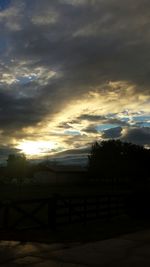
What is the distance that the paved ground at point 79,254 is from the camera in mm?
10414

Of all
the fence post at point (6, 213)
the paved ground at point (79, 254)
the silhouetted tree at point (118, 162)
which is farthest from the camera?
the silhouetted tree at point (118, 162)

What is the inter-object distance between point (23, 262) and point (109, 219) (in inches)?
445

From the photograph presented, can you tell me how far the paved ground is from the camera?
1041cm

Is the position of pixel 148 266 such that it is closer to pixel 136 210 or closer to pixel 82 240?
pixel 82 240

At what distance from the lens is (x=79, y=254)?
1173 centimetres

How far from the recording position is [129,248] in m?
12.9

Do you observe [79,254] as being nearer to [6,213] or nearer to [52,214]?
[6,213]

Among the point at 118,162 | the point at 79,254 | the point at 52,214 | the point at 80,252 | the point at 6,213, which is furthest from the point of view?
the point at 118,162

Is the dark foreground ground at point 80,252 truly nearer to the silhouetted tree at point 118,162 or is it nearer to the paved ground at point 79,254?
the paved ground at point 79,254

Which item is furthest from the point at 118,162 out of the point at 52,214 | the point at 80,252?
the point at 80,252

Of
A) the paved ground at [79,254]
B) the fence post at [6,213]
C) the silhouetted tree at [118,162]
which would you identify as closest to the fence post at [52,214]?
the fence post at [6,213]

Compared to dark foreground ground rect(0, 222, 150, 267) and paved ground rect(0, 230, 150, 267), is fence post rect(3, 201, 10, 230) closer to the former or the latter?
dark foreground ground rect(0, 222, 150, 267)

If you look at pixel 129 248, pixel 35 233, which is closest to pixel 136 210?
pixel 35 233

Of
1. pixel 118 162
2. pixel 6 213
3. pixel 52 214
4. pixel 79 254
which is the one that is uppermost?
pixel 118 162
